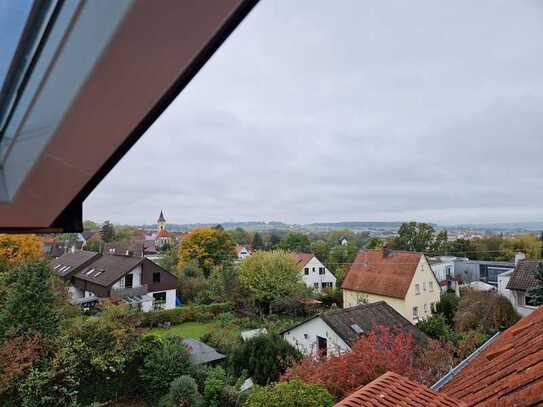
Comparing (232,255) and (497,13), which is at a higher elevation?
(497,13)

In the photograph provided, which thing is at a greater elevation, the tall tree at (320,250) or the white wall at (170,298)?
the tall tree at (320,250)

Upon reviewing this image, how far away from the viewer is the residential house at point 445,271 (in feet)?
69.0

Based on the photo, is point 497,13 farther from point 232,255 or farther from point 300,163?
point 232,255

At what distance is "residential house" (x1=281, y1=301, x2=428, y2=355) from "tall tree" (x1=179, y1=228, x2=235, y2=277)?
14.0 m

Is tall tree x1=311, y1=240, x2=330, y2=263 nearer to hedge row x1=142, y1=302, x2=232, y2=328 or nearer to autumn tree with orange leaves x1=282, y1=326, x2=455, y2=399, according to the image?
hedge row x1=142, y1=302, x2=232, y2=328

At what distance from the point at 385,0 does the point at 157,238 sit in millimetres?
49369

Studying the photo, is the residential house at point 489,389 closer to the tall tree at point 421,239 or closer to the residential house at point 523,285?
the residential house at point 523,285

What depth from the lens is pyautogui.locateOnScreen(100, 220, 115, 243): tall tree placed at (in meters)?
38.4

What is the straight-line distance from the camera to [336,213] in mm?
42438

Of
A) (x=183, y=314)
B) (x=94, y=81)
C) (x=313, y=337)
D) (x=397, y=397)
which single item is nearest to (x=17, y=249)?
(x=183, y=314)

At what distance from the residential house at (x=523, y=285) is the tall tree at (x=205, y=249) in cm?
1703

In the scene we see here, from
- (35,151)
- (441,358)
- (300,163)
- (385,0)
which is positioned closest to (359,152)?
(300,163)

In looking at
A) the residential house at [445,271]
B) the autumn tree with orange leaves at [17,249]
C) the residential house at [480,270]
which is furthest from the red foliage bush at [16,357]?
the residential house at [480,270]

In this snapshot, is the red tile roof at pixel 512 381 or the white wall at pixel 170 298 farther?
the white wall at pixel 170 298
